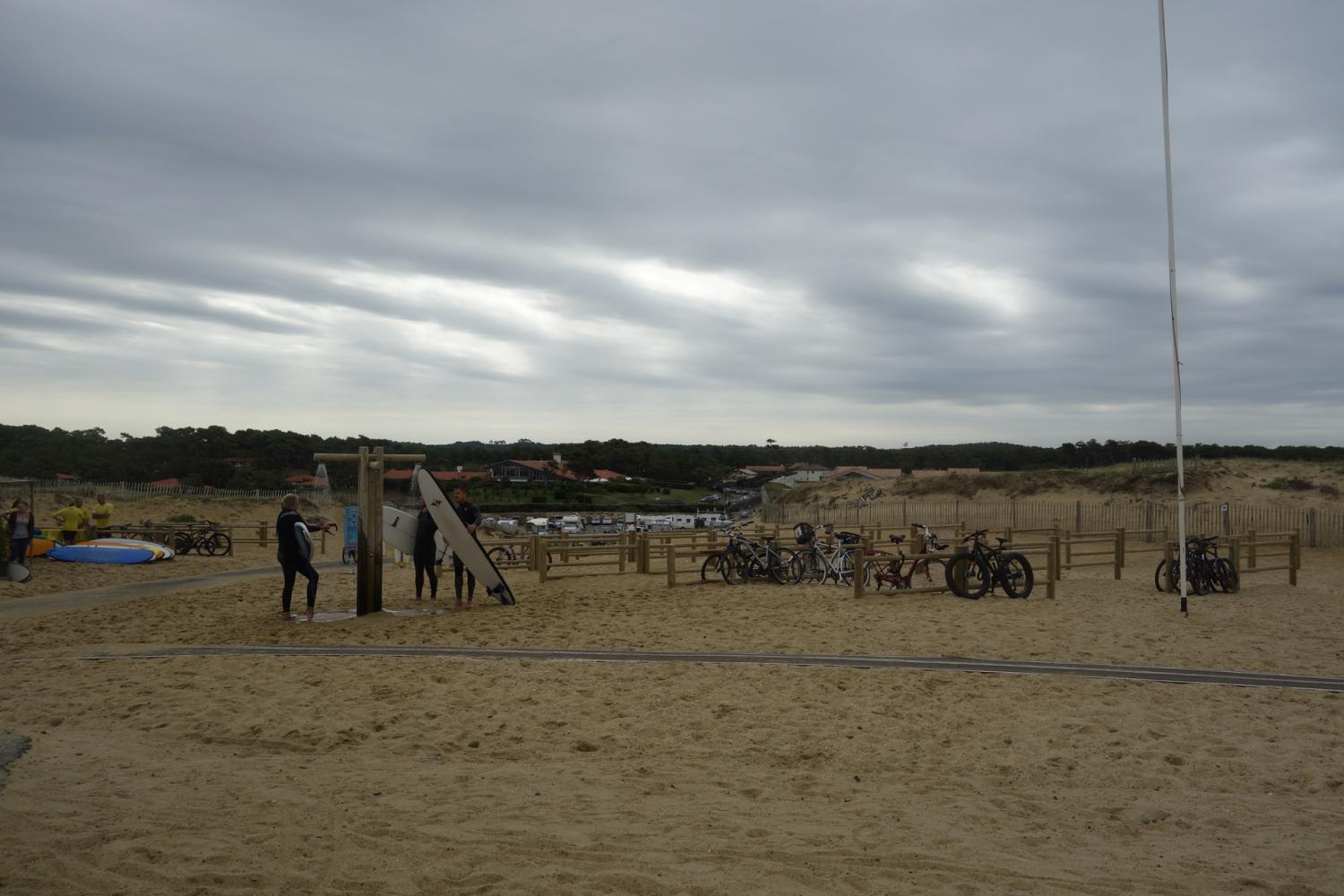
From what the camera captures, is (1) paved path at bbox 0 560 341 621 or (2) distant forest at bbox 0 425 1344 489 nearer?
(1) paved path at bbox 0 560 341 621

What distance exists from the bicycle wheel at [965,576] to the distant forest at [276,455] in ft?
71.8

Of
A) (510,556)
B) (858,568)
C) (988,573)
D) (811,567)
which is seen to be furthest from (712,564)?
(510,556)

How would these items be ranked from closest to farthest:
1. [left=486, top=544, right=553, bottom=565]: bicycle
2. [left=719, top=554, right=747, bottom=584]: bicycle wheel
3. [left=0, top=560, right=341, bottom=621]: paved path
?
[left=0, top=560, right=341, bottom=621]: paved path, [left=719, top=554, right=747, bottom=584]: bicycle wheel, [left=486, top=544, right=553, bottom=565]: bicycle

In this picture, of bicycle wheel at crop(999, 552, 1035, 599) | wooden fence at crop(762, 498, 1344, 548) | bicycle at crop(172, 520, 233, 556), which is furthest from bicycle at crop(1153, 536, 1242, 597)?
bicycle at crop(172, 520, 233, 556)

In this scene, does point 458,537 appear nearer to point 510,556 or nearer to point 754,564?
point 754,564

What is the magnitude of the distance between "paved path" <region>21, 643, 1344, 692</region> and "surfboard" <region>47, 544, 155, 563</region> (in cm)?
1097

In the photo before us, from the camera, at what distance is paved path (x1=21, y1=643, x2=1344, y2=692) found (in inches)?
326

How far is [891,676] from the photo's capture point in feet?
27.0

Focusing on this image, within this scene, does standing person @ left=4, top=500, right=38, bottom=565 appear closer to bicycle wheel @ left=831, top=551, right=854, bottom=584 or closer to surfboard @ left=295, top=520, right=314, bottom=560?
surfboard @ left=295, top=520, right=314, bottom=560

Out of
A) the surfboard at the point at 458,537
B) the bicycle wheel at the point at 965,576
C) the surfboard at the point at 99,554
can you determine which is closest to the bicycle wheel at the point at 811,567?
the bicycle wheel at the point at 965,576

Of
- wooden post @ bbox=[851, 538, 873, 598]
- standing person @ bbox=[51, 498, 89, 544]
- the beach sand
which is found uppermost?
standing person @ bbox=[51, 498, 89, 544]

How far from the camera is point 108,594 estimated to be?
48.8 ft

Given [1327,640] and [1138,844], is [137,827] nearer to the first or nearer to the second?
[1138,844]

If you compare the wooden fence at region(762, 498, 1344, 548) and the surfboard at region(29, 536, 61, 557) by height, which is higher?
the surfboard at region(29, 536, 61, 557)
